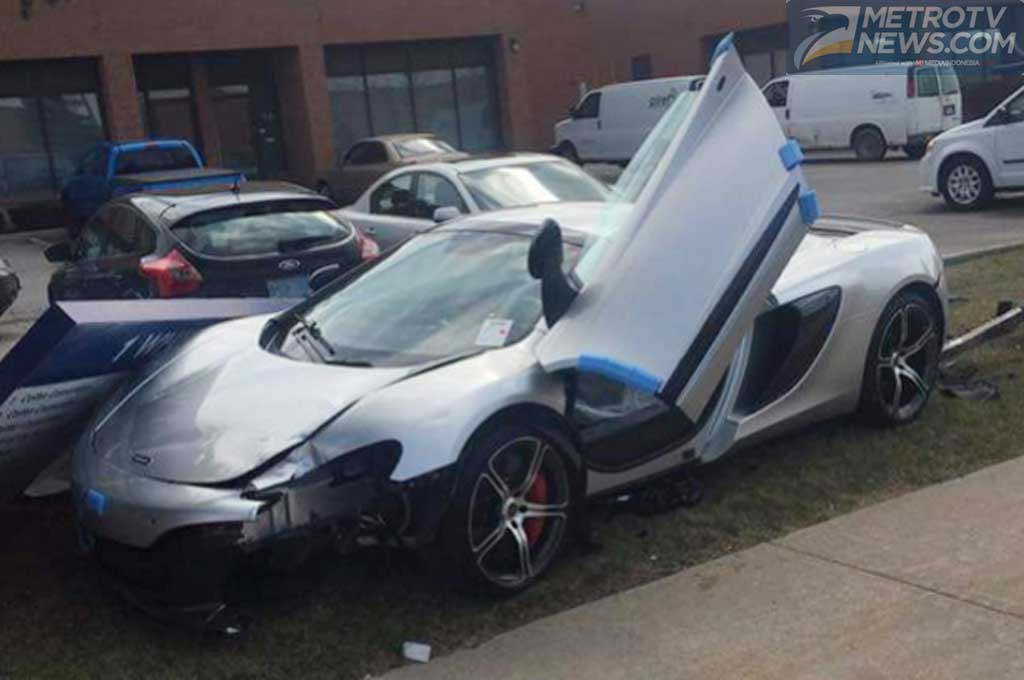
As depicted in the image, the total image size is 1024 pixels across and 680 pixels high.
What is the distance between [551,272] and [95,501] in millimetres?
1853

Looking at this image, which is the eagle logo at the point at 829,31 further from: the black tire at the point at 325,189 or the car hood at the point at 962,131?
the black tire at the point at 325,189

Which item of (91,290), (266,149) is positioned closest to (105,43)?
(266,149)

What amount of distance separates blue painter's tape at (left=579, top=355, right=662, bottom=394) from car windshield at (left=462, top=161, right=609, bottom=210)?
5.90m

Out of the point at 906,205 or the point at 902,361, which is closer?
the point at 902,361

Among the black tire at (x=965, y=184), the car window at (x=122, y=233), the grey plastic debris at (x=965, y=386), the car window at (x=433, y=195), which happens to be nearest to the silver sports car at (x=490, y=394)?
the grey plastic debris at (x=965, y=386)

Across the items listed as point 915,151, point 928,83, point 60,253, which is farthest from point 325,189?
point 60,253

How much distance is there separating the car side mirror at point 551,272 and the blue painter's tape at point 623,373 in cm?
33

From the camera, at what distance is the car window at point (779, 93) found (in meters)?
27.8

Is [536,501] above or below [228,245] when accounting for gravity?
below

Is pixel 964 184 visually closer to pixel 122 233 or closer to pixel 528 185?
pixel 528 185

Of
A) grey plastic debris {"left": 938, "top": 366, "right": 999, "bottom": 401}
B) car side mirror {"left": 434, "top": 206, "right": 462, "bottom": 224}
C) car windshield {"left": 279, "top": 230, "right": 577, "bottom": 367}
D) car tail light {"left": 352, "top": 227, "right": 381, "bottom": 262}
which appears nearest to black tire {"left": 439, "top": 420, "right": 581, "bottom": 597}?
car windshield {"left": 279, "top": 230, "right": 577, "bottom": 367}

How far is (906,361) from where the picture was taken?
5.96 metres

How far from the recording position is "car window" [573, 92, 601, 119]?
96.7 feet

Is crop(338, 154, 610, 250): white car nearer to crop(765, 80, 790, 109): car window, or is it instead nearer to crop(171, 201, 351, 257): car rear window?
crop(171, 201, 351, 257): car rear window
